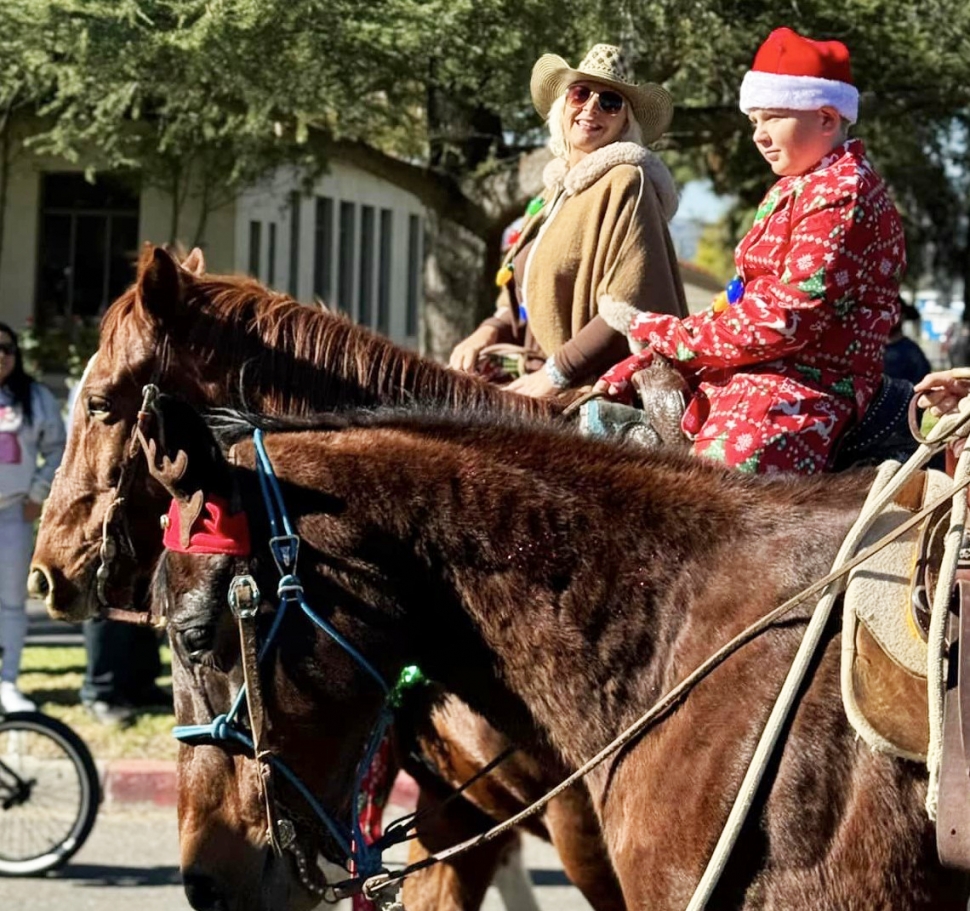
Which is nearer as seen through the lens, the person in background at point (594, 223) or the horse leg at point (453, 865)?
the person in background at point (594, 223)

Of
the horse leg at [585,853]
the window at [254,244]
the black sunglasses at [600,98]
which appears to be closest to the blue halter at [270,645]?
the horse leg at [585,853]

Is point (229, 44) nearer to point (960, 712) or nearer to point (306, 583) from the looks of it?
point (306, 583)

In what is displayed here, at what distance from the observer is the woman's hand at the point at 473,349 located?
5430 millimetres

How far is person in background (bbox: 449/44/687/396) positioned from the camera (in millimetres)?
4777

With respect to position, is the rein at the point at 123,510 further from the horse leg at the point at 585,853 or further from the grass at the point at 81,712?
the grass at the point at 81,712

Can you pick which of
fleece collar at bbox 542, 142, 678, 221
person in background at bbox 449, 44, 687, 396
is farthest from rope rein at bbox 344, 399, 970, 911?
fleece collar at bbox 542, 142, 678, 221

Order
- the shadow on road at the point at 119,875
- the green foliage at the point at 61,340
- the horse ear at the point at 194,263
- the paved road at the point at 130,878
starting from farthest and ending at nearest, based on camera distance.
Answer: the green foliage at the point at 61,340 < the shadow on road at the point at 119,875 < the paved road at the point at 130,878 < the horse ear at the point at 194,263

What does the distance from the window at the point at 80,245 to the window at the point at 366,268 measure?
23.9 feet

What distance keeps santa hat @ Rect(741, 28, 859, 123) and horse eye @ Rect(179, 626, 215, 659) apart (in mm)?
1664

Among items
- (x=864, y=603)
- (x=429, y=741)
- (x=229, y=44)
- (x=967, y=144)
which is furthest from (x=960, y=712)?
(x=967, y=144)

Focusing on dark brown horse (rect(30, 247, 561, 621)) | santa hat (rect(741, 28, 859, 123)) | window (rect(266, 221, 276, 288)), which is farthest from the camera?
window (rect(266, 221, 276, 288))

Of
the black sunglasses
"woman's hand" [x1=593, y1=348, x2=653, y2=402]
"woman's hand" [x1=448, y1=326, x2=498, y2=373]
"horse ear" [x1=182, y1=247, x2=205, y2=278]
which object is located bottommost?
"woman's hand" [x1=448, y1=326, x2=498, y2=373]

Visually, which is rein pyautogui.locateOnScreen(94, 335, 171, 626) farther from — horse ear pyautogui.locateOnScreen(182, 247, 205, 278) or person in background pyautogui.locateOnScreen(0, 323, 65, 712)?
person in background pyautogui.locateOnScreen(0, 323, 65, 712)

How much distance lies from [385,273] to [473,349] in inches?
1205
